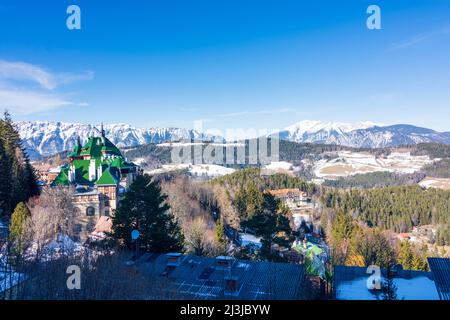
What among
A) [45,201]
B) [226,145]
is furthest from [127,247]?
[226,145]

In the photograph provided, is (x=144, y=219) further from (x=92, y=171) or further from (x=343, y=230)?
(x=343, y=230)

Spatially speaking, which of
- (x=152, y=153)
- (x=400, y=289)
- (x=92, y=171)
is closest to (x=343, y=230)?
(x=400, y=289)

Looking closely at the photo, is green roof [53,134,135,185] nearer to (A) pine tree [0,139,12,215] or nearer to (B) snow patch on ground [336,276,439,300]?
(A) pine tree [0,139,12,215]

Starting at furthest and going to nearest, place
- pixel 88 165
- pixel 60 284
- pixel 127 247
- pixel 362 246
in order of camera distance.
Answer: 1. pixel 88 165
2. pixel 362 246
3. pixel 127 247
4. pixel 60 284

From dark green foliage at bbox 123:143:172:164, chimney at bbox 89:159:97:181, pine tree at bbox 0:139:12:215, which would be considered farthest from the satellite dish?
dark green foliage at bbox 123:143:172:164
